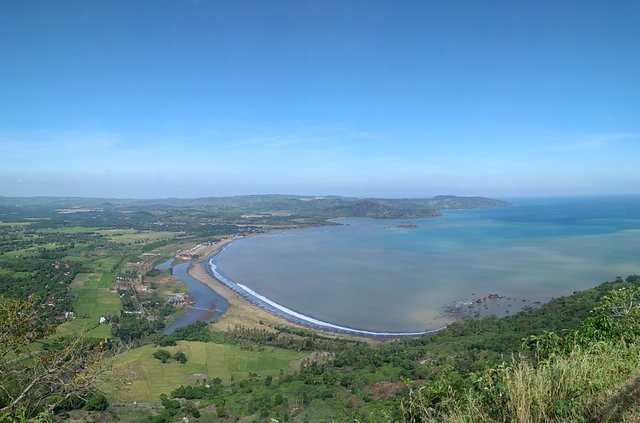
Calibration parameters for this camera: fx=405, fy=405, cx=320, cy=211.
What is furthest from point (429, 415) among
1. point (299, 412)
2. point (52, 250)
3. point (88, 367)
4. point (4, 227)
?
point (4, 227)

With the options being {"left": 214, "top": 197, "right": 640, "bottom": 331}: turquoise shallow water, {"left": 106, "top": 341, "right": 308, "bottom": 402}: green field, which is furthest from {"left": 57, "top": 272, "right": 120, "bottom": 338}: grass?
{"left": 214, "top": 197, "right": 640, "bottom": 331}: turquoise shallow water

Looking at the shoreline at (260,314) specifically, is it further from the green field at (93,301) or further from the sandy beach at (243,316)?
the green field at (93,301)

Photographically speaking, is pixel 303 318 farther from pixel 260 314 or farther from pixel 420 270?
pixel 420 270

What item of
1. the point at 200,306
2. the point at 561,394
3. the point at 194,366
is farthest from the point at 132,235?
the point at 561,394

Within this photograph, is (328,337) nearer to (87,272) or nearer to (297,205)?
(87,272)

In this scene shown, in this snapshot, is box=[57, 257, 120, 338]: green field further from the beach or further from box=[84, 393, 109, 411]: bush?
box=[84, 393, 109, 411]: bush

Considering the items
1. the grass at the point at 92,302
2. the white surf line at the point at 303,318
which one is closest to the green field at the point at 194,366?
the white surf line at the point at 303,318
